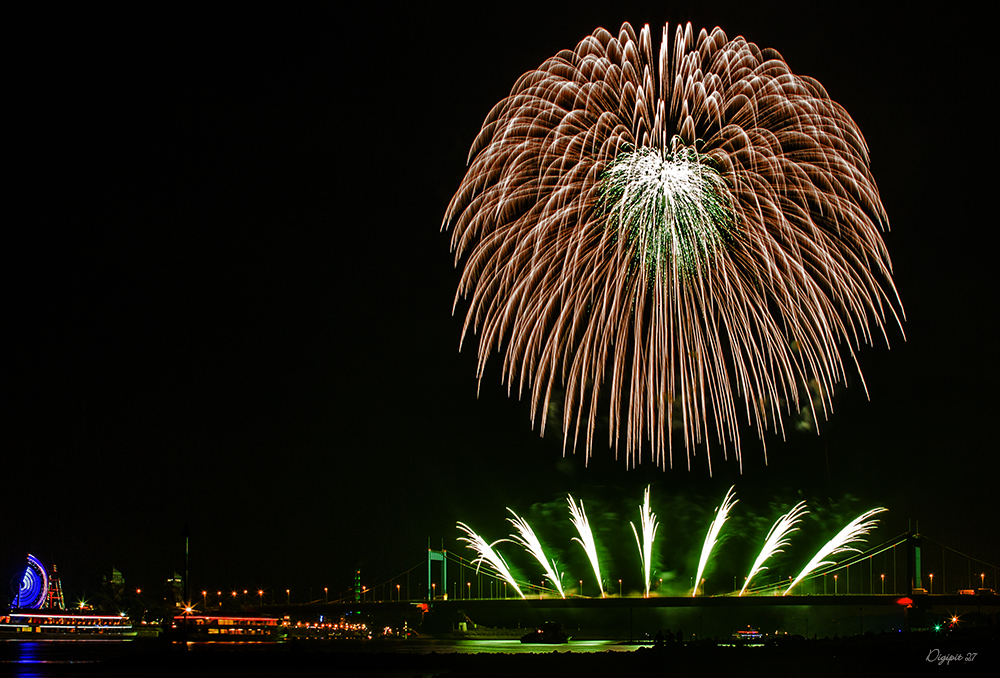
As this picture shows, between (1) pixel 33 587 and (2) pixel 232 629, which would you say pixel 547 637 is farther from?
(1) pixel 33 587

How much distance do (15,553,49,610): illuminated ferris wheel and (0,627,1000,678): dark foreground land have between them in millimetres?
91879

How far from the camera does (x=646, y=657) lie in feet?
121

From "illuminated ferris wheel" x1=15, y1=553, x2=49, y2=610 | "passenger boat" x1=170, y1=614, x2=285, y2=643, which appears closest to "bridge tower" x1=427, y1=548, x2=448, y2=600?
"passenger boat" x1=170, y1=614, x2=285, y2=643

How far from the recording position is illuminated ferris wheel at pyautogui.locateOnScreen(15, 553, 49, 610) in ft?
426

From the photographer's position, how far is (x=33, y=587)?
431 ft

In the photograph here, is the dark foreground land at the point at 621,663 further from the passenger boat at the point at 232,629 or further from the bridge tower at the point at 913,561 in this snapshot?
the bridge tower at the point at 913,561

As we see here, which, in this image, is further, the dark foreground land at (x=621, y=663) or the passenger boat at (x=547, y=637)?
the passenger boat at (x=547, y=637)

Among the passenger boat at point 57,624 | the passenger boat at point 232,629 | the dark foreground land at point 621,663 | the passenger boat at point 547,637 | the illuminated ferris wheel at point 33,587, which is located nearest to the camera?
the dark foreground land at point 621,663

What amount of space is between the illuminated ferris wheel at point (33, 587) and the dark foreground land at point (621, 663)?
9188cm

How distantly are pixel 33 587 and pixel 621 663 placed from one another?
117 meters

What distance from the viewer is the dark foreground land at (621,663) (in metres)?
32.5

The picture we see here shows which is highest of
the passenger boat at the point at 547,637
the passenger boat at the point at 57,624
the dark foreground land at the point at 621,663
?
the dark foreground land at the point at 621,663

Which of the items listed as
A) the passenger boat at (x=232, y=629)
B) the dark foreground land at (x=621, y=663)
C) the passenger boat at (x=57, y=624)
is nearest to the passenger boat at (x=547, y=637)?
the passenger boat at (x=232, y=629)

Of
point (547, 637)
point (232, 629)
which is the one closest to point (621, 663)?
point (547, 637)
